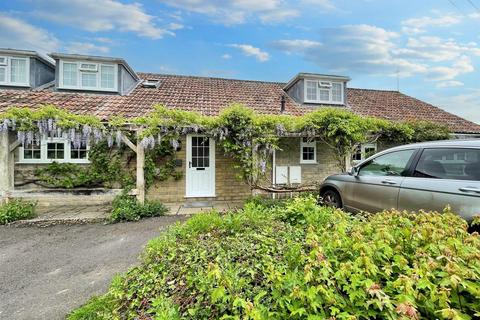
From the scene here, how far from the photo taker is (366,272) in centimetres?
160

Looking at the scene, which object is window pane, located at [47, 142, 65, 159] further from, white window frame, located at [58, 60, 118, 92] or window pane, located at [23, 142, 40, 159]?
white window frame, located at [58, 60, 118, 92]

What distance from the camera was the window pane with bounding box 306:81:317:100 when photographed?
12.6m

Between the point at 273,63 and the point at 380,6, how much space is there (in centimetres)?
757

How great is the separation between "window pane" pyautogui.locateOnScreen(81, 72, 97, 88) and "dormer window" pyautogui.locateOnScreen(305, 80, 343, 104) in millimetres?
9493

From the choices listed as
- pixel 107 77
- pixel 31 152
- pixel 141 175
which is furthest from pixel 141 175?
pixel 107 77

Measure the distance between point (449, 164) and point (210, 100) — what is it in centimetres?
885

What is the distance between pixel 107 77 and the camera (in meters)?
10.8

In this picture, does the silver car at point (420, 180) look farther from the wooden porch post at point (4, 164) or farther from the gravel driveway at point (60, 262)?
the wooden porch post at point (4, 164)

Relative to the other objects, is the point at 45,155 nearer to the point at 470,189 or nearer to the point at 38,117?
the point at 38,117

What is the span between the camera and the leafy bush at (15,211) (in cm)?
675

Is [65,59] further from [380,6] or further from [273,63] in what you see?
[380,6]

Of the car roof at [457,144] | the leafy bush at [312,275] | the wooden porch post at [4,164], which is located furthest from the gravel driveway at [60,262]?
the car roof at [457,144]

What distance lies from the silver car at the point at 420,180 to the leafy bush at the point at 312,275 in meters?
1.81

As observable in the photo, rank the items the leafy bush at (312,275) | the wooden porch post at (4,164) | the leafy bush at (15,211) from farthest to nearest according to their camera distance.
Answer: the wooden porch post at (4,164) → the leafy bush at (15,211) → the leafy bush at (312,275)
